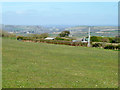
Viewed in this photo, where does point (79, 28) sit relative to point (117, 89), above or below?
above

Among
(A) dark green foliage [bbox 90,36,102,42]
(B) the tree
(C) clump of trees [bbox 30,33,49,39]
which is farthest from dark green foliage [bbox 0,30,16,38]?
(A) dark green foliage [bbox 90,36,102,42]

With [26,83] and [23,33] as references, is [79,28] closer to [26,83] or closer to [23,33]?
→ [23,33]

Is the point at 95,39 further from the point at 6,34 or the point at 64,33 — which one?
the point at 6,34

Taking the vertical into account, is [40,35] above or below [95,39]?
above

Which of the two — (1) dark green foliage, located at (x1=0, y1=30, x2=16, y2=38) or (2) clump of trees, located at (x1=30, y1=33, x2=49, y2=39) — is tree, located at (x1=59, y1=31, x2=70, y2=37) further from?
(1) dark green foliage, located at (x1=0, y1=30, x2=16, y2=38)

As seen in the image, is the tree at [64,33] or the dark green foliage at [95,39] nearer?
the dark green foliage at [95,39]

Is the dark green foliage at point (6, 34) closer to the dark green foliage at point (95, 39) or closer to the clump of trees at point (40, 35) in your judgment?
the clump of trees at point (40, 35)

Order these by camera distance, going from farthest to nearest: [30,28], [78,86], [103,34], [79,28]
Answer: [30,28]
[79,28]
[103,34]
[78,86]

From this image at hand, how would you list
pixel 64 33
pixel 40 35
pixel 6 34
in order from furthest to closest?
pixel 64 33
pixel 6 34
pixel 40 35

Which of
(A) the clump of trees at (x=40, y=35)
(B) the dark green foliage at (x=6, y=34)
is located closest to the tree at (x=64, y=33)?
(A) the clump of trees at (x=40, y=35)

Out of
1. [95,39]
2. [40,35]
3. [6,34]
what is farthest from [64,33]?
[6,34]

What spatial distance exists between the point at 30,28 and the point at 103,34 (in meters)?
16.6

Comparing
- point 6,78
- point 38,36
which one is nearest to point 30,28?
point 38,36

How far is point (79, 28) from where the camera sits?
40.3 meters
